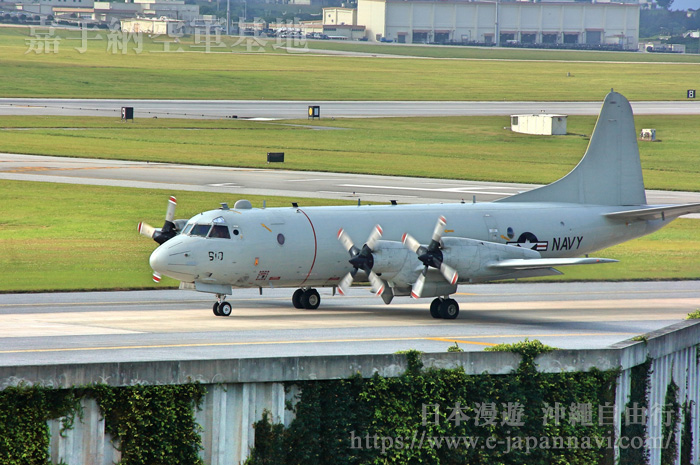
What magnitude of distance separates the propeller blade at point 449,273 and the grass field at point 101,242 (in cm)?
1520

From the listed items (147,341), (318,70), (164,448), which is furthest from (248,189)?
(318,70)

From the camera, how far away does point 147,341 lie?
28859mm

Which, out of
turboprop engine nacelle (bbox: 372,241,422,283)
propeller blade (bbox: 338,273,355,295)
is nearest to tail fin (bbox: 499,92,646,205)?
turboprop engine nacelle (bbox: 372,241,422,283)

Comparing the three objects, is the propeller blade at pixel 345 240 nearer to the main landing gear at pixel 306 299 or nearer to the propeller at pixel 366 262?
the propeller at pixel 366 262

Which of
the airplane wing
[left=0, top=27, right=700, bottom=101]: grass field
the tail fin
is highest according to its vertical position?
[left=0, top=27, right=700, bottom=101]: grass field

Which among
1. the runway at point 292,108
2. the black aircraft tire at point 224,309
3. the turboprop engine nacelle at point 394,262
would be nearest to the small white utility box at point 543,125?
the runway at point 292,108

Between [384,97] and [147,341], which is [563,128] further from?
[147,341]

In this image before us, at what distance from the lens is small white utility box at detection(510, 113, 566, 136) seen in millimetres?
109812

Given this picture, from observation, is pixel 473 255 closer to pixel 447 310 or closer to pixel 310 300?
pixel 447 310

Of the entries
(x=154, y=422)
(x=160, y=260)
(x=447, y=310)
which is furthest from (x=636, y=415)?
(x=160, y=260)

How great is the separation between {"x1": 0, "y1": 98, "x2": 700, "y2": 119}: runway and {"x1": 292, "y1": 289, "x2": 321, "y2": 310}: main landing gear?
274 ft

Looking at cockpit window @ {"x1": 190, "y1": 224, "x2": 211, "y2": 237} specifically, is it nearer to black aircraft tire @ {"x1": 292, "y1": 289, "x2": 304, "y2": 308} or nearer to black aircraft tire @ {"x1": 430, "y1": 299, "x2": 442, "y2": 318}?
black aircraft tire @ {"x1": 292, "y1": 289, "x2": 304, "y2": 308}

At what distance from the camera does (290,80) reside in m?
169

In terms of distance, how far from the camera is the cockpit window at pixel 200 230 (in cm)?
3469
